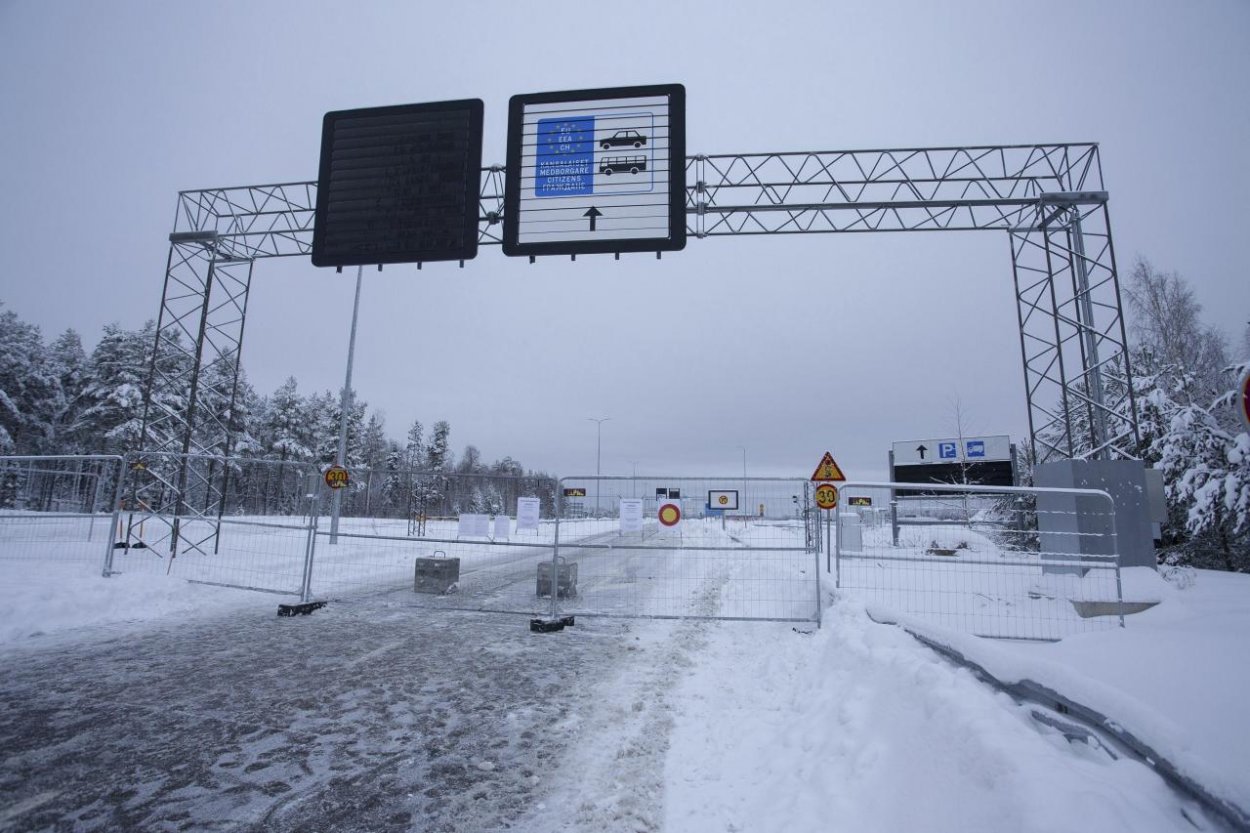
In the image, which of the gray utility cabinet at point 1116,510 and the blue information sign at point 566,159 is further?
the gray utility cabinet at point 1116,510

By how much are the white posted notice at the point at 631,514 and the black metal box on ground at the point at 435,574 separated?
3.67 metres

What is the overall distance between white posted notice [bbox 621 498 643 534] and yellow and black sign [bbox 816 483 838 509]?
2.76 m

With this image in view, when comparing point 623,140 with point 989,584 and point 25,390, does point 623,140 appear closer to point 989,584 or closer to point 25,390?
point 989,584

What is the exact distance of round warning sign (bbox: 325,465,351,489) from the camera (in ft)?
33.3

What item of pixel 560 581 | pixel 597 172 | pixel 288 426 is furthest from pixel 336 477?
pixel 288 426

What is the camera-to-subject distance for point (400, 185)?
384 inches

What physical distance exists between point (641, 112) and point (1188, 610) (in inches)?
405

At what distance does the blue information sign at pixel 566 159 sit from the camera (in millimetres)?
9234

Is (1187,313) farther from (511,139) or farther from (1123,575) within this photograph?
(511,139)

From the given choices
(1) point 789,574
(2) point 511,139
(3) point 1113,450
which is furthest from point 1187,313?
(2) point 511,139

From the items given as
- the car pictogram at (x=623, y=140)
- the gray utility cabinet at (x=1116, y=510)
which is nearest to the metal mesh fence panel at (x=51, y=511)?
the car pictogram at (x=623, y=140)

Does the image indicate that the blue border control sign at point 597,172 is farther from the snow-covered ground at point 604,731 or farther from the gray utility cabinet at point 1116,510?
the gray utility cabinet at point 1116,510

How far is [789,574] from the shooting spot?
13.0 meters

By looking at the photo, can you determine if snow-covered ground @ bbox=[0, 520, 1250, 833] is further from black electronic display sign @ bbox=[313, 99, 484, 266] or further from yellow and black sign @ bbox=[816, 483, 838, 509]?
black electronic display sign @ bbox=[313, 99, 484, 266]
